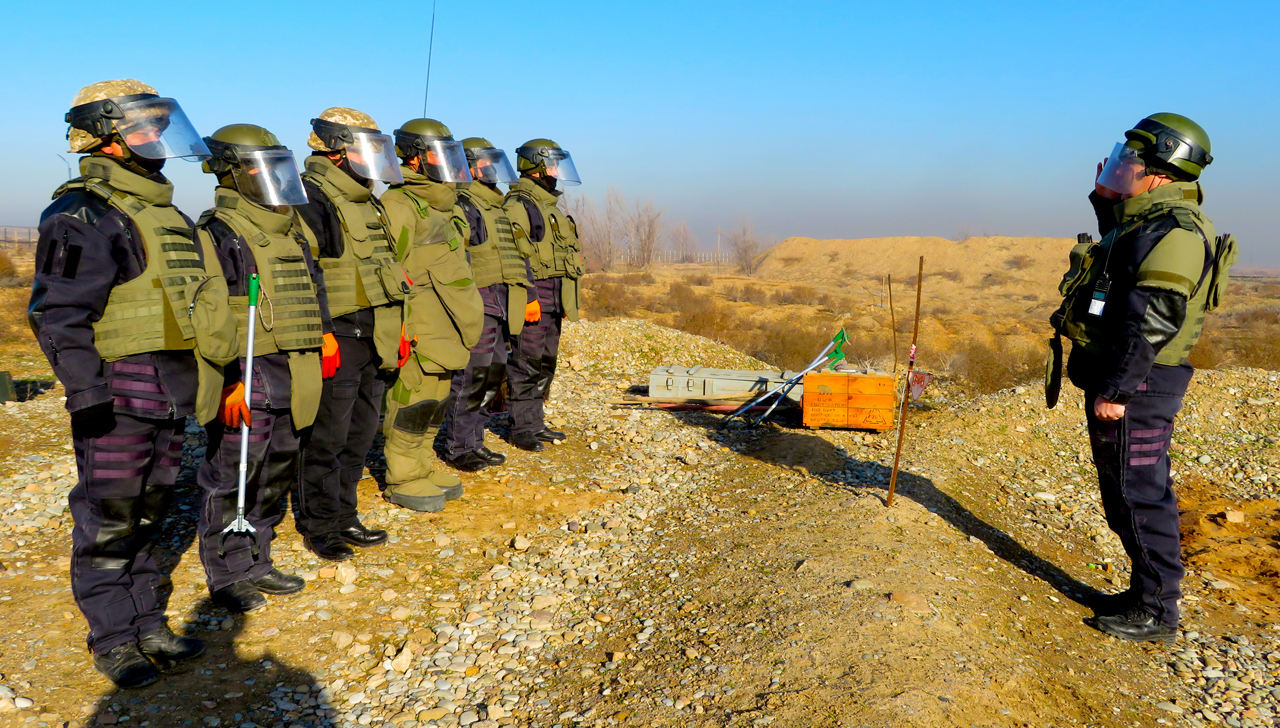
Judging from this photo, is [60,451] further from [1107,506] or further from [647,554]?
[1107,506]

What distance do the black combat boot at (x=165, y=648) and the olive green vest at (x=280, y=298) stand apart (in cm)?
110

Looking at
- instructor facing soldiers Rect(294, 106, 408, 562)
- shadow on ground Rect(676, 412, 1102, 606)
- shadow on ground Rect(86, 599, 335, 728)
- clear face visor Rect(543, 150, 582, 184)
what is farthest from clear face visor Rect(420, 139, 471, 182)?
shadow on ground Rect(676, 412, 1102, 606)

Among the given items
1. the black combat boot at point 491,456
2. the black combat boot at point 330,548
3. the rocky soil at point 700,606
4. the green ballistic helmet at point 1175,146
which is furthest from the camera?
the black combat boot at point 491,456

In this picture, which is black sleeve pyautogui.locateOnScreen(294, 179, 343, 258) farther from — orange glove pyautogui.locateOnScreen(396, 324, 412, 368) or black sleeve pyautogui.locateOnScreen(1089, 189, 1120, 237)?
black sleeve pyautogui.locateOnScreen(1089, 189, 1120, 237)

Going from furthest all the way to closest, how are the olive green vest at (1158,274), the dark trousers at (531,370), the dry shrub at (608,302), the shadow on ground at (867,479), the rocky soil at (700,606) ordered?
1. the dry shrub at (608,302)
2. the dark trousers at (531,370)
3. the shadow on ground at (867,479)
4. the olive green vest at (1158,274)
5. the rocky soil at (700,606)

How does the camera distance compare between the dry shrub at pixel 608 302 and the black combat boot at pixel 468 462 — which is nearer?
the black combat boot at pixel 468 462

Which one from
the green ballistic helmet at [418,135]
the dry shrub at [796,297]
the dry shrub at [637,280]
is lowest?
the dry shrub at [796,297]

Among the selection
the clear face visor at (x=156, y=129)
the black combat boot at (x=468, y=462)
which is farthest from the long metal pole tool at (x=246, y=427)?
the black combat boot at (x=468, y=462)

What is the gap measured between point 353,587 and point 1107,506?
404 cm

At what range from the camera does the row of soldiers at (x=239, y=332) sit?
3109mm

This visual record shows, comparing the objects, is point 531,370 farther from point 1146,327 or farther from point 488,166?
point 1146,327

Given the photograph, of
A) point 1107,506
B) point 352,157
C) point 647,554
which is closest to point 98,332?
point 352,157

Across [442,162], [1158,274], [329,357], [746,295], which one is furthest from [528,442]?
[746,295]

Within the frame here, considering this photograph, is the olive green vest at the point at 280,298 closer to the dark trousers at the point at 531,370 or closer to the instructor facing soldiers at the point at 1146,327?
the dark trousers at the point at 531,370
